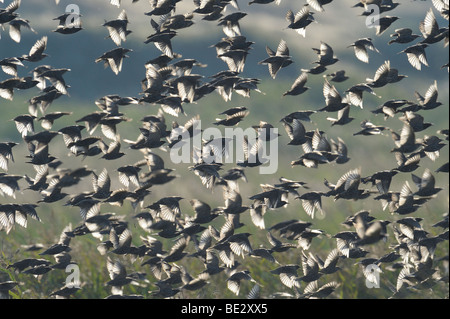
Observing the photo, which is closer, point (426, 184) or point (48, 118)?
point (426, 184)

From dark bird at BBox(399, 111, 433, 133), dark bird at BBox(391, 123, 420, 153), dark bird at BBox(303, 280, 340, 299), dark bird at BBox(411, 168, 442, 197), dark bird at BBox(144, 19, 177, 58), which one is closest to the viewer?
dark bird at BBox(391, 123, 420, 153)

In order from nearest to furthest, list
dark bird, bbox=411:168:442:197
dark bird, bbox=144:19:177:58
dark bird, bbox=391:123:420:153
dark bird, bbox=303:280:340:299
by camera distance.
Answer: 1. dark bird, bbox=391:123:420:153
2. dark bird, bbox=411:168:442:197
3. dark bird, bbox=144:19:177:58
4. dark bird, bbox=303:280:340:299

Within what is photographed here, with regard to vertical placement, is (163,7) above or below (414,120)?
above

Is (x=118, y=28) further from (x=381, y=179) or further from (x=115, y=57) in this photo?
(x=381, y=179)

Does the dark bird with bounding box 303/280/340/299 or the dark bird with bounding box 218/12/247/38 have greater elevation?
the dark bird with bounding box 218/12/247/38

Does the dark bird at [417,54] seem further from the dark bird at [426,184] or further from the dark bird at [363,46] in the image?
the dark bird at [426,184]

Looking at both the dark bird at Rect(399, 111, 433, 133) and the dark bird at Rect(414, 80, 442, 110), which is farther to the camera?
the dark bird at Rect(414, 80, 442, 110)

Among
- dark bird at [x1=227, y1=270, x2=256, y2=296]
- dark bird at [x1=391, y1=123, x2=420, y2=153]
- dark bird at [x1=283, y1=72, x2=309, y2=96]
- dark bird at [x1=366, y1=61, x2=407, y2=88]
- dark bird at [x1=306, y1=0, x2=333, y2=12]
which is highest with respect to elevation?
dark bird at [x1=306, y1=0, x2=333, y2=12]

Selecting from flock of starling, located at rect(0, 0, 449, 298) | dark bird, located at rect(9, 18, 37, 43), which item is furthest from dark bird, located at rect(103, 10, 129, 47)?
dark bird, located at rect(9, 18, 37, 43)

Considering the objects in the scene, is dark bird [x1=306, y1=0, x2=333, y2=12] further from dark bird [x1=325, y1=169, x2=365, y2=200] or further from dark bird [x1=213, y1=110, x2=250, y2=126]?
dark bird [x1=325, y1=169, x2=365, y2=200]

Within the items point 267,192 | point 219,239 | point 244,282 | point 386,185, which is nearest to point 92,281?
point 244,282

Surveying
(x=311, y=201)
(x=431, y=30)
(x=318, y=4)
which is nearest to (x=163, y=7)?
(x=318, y=4)
